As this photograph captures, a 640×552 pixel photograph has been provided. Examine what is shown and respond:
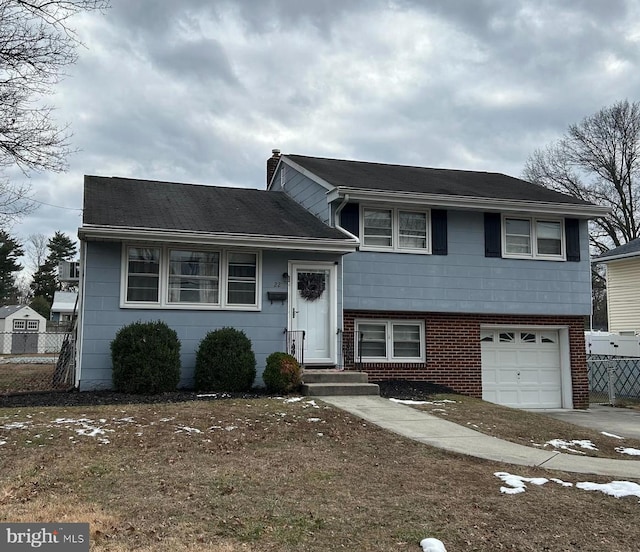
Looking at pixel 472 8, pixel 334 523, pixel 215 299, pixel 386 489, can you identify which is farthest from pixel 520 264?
pixel 334 523

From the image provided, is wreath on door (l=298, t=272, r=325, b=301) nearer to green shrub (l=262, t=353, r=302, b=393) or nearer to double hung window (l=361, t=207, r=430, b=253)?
double hung window (l=361, t=207, r=430, b=253)

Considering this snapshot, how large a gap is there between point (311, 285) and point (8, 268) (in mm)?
43920

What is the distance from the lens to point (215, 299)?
40.9ft

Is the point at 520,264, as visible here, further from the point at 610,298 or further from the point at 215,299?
the point at 610,298

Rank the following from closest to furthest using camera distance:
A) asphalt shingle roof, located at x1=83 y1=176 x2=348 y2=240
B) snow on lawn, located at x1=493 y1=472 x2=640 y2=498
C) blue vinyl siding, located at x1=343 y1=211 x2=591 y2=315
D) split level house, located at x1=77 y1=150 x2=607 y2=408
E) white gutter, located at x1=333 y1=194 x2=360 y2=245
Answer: snow on lawn, located at x1=493 y1=472 x2=640 y2=498, split level house, located at x1=77 y1=150 x2=607 y2=408, asphalt shingle roof, located at x1=83 y1=176 x2=348 y2=240, white gutter, located at x1=333 y1=194 x2=360 y2=245, blue vinyl siding, located at x1=343 y1=211 x2=591 y2=315

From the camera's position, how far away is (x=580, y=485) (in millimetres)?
5879

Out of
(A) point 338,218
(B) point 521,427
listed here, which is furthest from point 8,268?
(B) point 521,427

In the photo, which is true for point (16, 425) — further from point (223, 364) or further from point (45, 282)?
point (45, 282)

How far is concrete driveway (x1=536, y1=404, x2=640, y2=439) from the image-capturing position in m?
11.4

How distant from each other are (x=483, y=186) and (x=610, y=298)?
Result: 10175 mm

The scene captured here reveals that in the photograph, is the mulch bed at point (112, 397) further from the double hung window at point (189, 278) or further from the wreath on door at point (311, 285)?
the wreath on door at point (311, 285)

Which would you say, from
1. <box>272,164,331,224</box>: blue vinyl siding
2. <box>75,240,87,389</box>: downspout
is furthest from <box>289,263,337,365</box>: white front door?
<box>75,240,87,389</box>: downspout

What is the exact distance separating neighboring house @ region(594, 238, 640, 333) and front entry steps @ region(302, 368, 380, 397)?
14.0 metres

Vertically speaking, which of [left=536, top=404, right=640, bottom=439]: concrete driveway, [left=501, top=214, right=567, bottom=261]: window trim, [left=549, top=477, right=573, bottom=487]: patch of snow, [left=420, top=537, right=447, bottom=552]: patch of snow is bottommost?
[left=536, top=404, right=640, bottom=439]: concrete driveway
